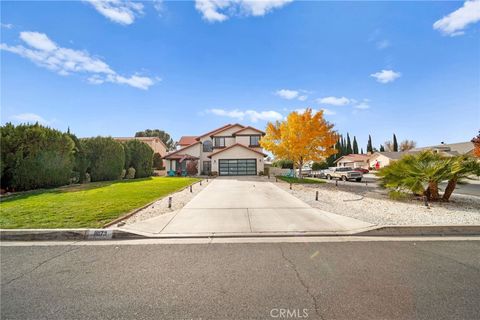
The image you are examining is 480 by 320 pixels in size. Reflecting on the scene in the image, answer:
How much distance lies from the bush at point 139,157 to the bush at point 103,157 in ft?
12.6

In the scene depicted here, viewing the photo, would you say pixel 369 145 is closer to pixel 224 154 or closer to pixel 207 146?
pixel 207 146

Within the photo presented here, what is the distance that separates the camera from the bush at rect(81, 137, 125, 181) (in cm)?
2014

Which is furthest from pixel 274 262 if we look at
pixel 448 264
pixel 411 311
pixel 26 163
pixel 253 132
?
pixel 253 132

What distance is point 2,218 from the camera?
23.0ft

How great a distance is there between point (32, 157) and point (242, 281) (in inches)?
636

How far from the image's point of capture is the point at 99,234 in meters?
5.84

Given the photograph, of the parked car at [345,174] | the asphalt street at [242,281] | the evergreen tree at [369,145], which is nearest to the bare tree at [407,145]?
the evergreen tree at [369,145]

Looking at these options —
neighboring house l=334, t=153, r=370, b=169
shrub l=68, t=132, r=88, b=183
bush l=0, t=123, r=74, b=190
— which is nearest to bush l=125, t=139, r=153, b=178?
shrub l=68, t=132, r=88, b=183

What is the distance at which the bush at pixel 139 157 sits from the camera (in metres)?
26.0

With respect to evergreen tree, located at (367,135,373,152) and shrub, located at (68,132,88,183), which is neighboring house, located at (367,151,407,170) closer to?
evergreen tree, located at (367,135,373,152)

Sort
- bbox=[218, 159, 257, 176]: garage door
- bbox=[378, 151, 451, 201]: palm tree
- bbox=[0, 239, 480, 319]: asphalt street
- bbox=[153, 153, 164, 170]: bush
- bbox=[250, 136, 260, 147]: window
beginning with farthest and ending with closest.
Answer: bbox=[153, 153, 164, 170]: bush, bbox=[250, 136, 260, 147]: window, bbox=[218, 159, 257, 176]: garage door, bbox=[378, 151, 451, 201]: palm tree, bbox=[0, 239, 480, 319]: asphalt street

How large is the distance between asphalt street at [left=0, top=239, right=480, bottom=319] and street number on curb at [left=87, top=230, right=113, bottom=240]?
1.83ft

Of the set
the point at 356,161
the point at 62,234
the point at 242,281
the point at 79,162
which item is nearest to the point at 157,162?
the point at 79,162

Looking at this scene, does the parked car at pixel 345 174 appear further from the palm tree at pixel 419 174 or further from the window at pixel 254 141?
the palm tree at pixel 419 174
